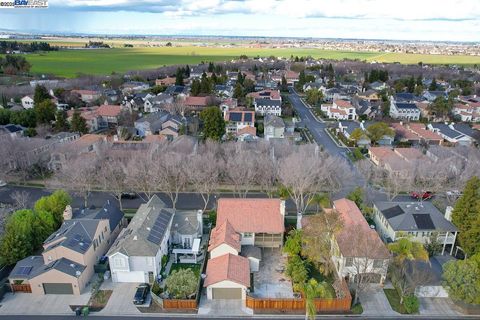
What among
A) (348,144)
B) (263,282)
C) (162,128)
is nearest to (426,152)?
(348,144)

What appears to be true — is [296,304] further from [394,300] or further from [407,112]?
[407,112]

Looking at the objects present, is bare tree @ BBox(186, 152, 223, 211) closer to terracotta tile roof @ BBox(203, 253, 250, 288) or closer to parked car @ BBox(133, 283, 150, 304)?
terracotta tile roof @ BBox(203, 253, 250, 288)

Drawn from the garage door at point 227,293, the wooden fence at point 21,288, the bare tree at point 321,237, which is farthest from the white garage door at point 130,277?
the bare tree at point 321,237

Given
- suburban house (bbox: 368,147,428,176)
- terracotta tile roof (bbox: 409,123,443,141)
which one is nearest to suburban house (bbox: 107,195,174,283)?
suburban house (bbox: 368,147,428,176)

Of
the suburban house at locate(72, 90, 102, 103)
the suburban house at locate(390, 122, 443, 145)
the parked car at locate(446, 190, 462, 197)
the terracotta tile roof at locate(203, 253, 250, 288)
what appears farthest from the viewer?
the suburban house at locate(72, 90, 102, 103)

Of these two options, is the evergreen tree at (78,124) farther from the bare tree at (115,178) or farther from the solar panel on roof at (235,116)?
the solar panel on roof at (235,116)

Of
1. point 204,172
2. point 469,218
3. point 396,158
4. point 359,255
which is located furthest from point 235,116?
point 359,255
